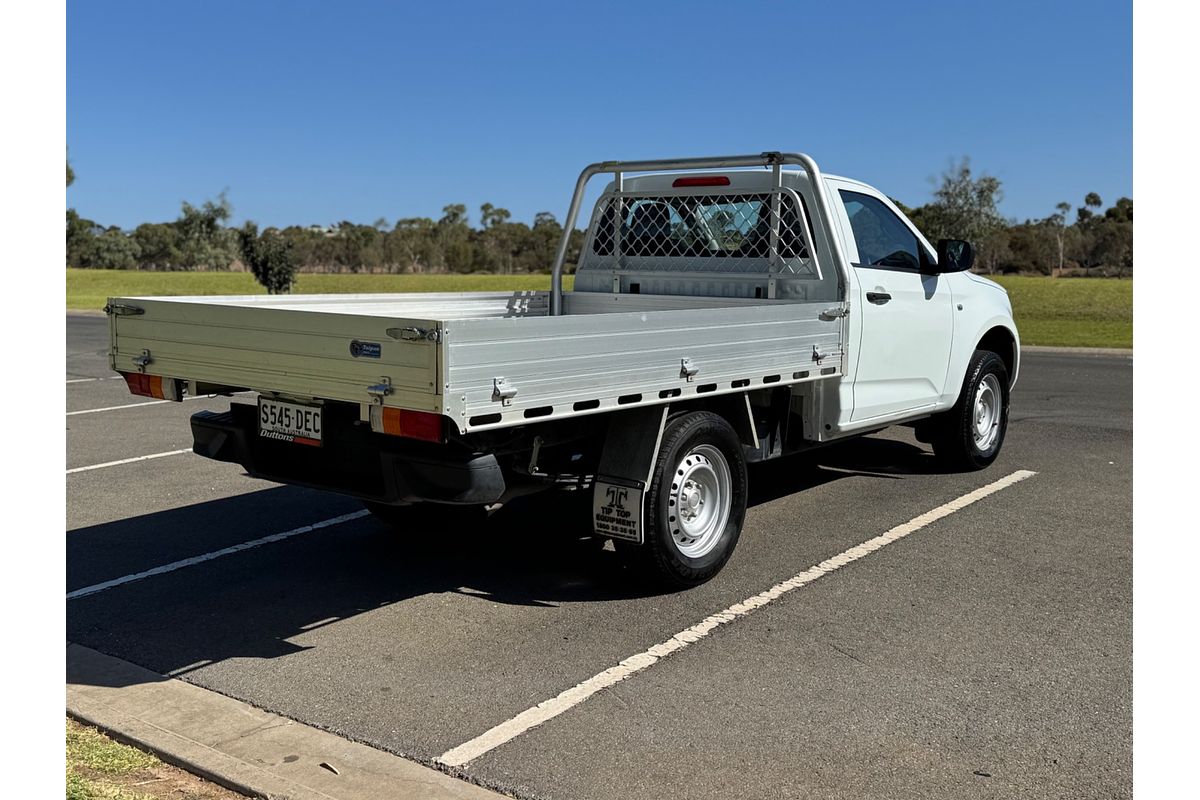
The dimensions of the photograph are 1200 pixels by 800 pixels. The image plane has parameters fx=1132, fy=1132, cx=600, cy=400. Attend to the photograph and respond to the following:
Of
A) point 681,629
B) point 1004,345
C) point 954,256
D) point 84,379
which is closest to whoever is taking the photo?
point 681,629

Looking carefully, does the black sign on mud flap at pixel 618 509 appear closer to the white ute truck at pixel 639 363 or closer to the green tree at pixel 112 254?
the white ute truck at pixel 639 363

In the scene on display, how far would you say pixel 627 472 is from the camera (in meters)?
5.50

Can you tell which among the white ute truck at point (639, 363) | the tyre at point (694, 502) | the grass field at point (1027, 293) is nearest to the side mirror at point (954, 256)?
the white ute truck at point (639, 363)

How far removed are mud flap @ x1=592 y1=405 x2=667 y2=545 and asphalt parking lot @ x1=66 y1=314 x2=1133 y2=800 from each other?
17.4 inches

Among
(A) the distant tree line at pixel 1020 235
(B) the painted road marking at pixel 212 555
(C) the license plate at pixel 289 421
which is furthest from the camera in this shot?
(A) the distant tree line at pixel 1020 235

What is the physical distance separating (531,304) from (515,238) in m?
73.6

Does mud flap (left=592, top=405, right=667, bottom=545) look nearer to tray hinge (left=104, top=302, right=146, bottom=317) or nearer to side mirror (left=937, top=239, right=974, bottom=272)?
tray hinge (left=104, top=302, right=146, bottom=317)

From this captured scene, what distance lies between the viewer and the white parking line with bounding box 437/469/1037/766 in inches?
162

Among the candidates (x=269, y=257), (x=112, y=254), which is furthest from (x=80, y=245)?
(x=269, y=257)

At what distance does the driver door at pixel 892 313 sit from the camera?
712 centimetres

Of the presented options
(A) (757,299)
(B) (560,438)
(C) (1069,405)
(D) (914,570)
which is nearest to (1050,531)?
(D) (914,570)

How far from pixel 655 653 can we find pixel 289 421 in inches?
77.7

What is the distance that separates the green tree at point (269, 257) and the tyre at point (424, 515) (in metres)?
33.3

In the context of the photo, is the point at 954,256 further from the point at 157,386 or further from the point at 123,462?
the point at 123,462
